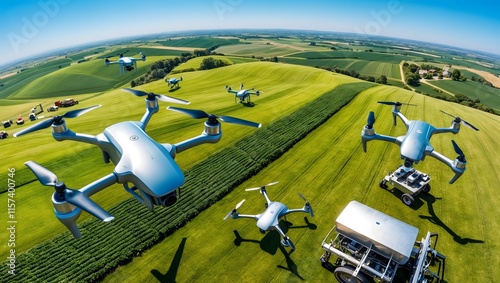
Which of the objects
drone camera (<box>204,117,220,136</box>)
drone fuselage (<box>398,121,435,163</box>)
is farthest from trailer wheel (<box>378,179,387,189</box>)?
drone camera (<box>204,117,220,136</box>)

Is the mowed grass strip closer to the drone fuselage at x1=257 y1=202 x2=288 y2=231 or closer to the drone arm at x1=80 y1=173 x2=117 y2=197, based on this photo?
the drone arm at x1=80 y1=173 x2=117 y2=197

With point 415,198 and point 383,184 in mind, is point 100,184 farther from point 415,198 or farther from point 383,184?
point 415,198

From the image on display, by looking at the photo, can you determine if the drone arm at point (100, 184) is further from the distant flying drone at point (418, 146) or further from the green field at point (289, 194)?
the distant flying drone at point (418, 146)

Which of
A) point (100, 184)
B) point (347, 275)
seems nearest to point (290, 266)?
point (347, 275)

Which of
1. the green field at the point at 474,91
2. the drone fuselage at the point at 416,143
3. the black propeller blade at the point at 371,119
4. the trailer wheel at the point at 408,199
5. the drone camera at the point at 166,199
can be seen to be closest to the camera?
the drone camera at the point at 166,199

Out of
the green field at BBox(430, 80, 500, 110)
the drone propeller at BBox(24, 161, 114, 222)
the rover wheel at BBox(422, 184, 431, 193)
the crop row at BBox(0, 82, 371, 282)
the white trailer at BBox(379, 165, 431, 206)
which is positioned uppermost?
the drone propeller at BBox(24, 161, 114, 222)

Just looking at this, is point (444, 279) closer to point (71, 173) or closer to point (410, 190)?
point (410, 190)

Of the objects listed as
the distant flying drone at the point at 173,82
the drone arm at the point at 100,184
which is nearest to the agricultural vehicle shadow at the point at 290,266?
the drone arm at the point at 100,184
